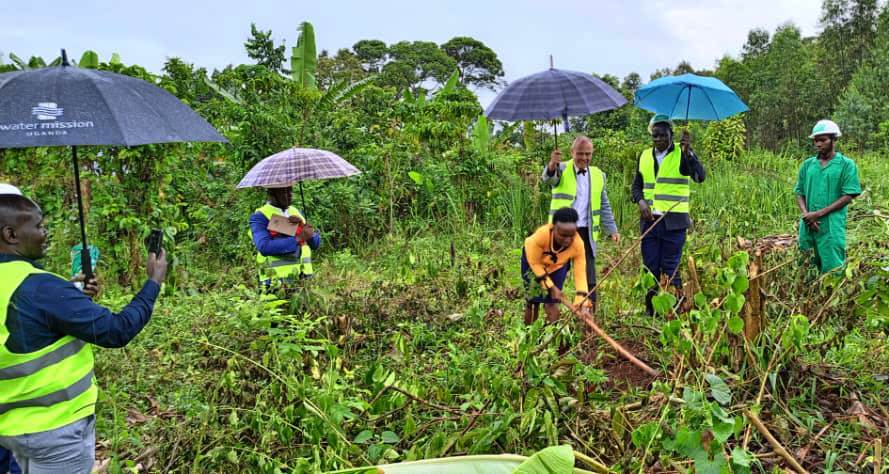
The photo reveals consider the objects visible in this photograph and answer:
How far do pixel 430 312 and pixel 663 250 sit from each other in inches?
76.6

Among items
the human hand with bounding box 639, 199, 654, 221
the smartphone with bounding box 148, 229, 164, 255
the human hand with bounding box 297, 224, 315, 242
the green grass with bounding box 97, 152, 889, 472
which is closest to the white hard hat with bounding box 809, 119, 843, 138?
the green grass with bounding box 97, 152, 889, 472

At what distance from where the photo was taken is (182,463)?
2.59 metres

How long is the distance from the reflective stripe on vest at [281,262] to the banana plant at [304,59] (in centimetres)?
526

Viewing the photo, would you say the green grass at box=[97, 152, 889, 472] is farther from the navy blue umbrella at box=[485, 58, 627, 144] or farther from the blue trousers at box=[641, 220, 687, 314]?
the navy blue umbrella at box=[485, 58, 627, 144]

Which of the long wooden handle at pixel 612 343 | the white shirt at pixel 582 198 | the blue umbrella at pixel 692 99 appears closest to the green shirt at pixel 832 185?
the blue umbrella at pixel 692 99

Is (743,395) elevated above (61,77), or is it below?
below

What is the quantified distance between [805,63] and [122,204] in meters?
23.9

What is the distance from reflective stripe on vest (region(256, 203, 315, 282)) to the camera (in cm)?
409

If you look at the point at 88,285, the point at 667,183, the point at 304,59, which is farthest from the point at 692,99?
the point at 304,59

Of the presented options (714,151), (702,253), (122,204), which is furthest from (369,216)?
(714,151)

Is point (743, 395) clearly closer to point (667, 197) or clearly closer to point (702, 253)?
point (702, 253)

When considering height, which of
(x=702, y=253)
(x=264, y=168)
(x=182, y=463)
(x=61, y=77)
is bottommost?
(x=182, y=463)

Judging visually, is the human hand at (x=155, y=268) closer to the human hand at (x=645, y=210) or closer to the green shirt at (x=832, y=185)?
the human hand at (x=645, y=210)

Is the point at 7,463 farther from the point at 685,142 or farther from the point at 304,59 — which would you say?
the point at 304,59
